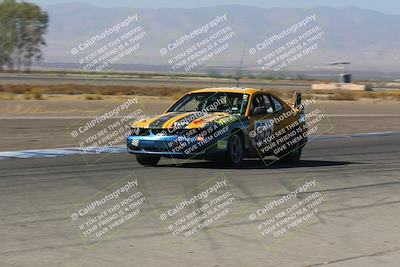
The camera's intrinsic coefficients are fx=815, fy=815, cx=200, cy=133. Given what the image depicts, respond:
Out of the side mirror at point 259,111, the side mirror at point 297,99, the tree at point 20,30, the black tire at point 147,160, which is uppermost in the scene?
the tree at point 20,30

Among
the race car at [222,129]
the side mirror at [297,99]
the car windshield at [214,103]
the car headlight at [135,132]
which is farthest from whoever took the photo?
the side mirror at [297,99]

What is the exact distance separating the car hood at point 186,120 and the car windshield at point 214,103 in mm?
320

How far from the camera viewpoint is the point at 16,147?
1730cm

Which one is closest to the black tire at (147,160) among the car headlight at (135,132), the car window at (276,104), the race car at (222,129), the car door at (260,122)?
the race car at (222,129)

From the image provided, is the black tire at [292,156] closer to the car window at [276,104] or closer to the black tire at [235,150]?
the car window at [276,104]

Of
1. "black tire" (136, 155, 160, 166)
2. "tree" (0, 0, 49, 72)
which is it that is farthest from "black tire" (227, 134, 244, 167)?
"tree" (0, 0, 49, 72)

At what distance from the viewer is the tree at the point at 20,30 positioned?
120438 millimetres

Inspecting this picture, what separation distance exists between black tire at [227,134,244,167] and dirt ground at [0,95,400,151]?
5397mm

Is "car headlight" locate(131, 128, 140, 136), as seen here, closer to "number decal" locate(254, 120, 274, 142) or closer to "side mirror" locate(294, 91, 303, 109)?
"number decal" locate(254, 120, 274, 142)

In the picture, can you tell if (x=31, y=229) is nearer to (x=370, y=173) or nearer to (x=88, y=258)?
(x=88, y=258)

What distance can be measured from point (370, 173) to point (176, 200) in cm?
478

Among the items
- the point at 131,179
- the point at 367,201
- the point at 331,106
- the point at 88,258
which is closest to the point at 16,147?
the point at 131,179

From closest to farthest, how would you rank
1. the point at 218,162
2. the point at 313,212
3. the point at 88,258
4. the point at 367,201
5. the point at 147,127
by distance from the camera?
1. the point at 88,258
2. the point at 313,212
3. the point at 367,201
4. the point at 147,127
5. the point at 218,162

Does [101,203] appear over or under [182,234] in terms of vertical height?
over
